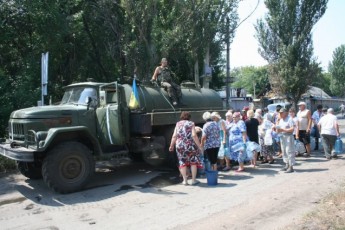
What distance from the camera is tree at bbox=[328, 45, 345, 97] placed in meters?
76.1

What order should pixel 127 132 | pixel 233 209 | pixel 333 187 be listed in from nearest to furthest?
pixel 233 209 < pixel 333 187 < pixel 127 132

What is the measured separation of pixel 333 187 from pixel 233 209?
8.32ft

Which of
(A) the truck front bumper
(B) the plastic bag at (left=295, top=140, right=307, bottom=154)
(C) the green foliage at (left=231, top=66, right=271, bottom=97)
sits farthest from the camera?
(C) the green foliage at (left=231, top=66, right=271, bottom=97)

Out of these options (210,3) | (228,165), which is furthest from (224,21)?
(228,165)

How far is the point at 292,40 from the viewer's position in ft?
82.8

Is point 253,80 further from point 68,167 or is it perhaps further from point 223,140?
point 68,167

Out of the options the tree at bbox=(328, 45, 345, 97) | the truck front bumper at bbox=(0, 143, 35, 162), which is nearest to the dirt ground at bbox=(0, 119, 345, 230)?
the truck front bumper at bbox=(0, 143, 35, 162)

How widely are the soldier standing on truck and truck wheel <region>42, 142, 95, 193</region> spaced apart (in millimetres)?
3398

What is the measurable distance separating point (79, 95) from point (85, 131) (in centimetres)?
132

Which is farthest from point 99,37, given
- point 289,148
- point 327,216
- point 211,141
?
point 327,216

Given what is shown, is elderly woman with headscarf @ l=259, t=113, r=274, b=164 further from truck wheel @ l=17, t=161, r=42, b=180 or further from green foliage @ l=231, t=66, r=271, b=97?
green foliage @ l=231, t=66, r=271, b=97

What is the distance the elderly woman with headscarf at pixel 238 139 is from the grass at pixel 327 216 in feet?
11.0

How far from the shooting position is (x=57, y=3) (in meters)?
14.9

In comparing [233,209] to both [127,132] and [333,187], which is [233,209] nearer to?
[333,187]
